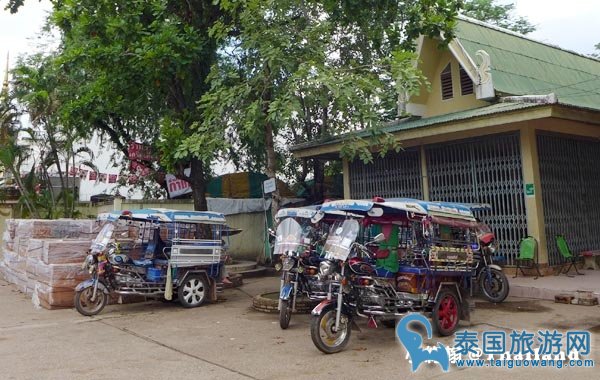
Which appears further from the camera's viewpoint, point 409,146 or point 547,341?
point 409,146

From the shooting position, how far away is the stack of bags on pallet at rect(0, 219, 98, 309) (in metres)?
9.69

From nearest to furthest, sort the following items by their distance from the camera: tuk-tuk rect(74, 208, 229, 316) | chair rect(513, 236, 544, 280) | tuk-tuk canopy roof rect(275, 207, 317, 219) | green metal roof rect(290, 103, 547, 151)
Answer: tuk-tuk canopy roof rect(275, 207, 317, 219), tuk-tuk rect(74, 208, 229, 316), green metal roof rect(290, 103, 547, 151), chair rect(513, 236, 544, 280)

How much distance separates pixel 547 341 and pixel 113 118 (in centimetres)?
1244

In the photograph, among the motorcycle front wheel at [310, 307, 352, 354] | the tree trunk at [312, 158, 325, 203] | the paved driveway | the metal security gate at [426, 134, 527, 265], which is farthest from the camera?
the tree trunk at [312, 158, 325, 203]

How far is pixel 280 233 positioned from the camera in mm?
7652

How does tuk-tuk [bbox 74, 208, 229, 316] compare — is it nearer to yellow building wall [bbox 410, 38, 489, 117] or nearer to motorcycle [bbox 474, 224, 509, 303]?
motorcycle [bbox 474, 224, 509, 303]

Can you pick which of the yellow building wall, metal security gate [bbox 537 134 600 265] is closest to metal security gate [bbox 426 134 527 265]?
metal security gate [bbox 537 134 600 265]

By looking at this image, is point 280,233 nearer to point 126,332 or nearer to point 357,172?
point 126,332

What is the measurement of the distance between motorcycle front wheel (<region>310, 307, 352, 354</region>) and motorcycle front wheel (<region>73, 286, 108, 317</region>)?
4.53m

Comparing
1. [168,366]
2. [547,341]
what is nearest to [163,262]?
[168,366]

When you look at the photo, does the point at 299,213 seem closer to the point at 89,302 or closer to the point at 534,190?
the point at 89,302

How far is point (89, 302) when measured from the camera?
352 inches

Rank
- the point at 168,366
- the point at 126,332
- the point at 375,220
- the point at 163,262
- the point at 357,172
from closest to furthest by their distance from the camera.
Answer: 1. the point at 168,366
2. the point at 375,220
3. the point at 126,332
4. the point at 163,262
5. the point at 357,172

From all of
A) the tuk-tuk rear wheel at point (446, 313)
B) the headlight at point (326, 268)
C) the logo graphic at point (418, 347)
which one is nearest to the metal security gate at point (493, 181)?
the tuk-tuk rear wheel at point (446, 313)
